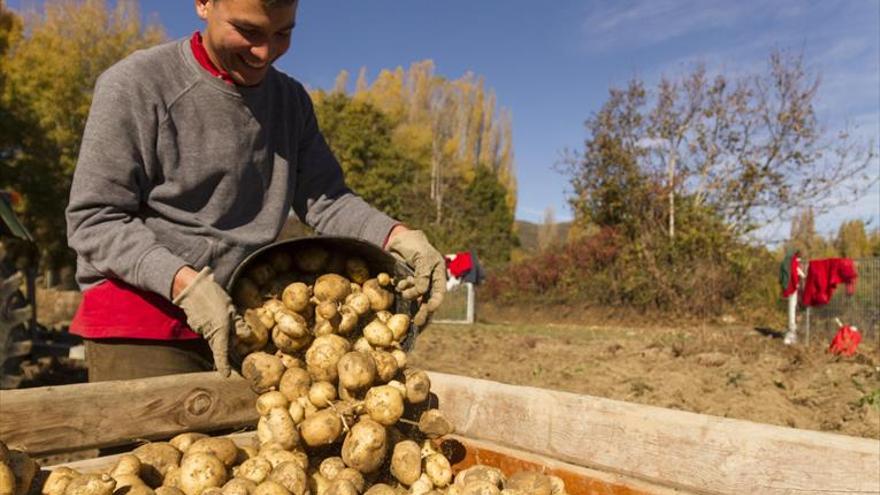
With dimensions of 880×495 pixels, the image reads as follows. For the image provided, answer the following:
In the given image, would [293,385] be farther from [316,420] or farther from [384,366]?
[384,366]

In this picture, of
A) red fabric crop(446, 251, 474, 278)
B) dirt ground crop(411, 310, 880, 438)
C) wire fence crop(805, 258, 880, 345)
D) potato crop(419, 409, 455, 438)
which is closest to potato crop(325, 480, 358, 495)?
potato crop(419, 409, 455, 438)

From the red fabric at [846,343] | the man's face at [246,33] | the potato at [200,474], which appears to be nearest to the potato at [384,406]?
the potato at [200,474]

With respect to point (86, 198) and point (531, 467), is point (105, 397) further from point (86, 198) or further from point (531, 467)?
point (531, 467)

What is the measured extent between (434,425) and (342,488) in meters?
0.42

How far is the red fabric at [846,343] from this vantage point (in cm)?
819

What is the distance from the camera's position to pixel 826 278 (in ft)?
34.4

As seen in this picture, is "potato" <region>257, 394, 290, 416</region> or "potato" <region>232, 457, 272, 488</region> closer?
"potato" <region>232, 457, 272, 488</region>

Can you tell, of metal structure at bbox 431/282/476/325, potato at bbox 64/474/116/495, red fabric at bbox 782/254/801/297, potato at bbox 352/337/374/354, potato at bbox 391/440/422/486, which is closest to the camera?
potato at bbox 64/474/116/495

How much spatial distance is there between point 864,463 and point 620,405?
2.20 ft

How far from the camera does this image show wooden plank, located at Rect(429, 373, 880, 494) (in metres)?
1.83

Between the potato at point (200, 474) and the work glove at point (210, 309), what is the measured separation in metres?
0.28

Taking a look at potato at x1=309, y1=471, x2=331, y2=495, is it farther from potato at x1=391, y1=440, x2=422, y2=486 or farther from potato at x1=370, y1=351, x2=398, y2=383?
potato at x1=370, y1=351, x2=398, y2=383

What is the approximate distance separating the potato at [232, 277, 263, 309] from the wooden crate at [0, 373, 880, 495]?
0.29 meters

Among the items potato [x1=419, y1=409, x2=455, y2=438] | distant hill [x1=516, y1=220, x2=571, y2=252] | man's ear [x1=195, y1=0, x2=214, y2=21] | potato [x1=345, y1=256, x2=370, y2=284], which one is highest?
distant hill [x1=516, y1=220, x2=571, y2=252]
